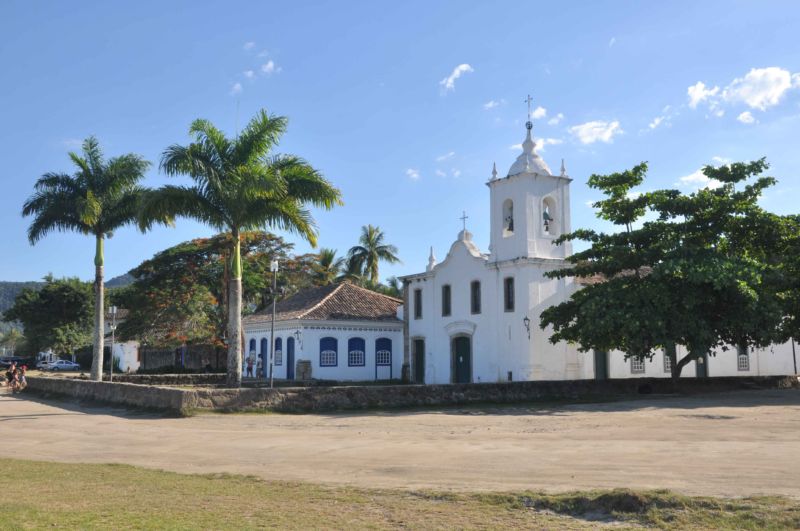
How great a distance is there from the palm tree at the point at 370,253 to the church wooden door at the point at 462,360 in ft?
82.3

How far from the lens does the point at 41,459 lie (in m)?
11.9

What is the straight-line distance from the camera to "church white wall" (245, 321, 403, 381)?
114 ft

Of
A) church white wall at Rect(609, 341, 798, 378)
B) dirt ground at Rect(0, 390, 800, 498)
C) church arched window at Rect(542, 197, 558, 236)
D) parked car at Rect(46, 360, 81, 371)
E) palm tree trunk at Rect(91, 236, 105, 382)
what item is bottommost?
dirt ground at Rect(0, 390, 800, 498)

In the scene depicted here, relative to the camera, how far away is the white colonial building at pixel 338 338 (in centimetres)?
3478

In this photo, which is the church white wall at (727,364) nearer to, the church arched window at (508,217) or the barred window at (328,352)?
the church arched window at (508,217)

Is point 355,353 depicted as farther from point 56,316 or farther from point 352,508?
point 56,316

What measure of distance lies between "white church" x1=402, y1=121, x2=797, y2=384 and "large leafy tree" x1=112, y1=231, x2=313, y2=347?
10.00 meters

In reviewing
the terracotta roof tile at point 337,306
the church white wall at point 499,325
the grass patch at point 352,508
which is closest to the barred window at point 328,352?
the terracotta roof tile at point 337,306

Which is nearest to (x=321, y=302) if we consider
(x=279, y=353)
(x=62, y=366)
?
(x=279, y=353)

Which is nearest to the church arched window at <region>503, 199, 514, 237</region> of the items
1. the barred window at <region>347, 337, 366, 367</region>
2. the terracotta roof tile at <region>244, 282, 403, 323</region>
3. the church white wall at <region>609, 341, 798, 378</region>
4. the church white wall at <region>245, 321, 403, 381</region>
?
the church white wall at <region>609, 341, 798, 378</region>

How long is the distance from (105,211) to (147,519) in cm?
2242

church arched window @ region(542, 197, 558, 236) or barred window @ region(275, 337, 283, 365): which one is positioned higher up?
church arched window @ region(542, 197, 558, 236)

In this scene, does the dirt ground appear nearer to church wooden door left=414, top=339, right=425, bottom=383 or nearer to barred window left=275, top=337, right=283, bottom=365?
church wooden door left=414, top=339, right=425, bottom=383

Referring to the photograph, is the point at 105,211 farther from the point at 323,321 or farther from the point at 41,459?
the point at 41,459
